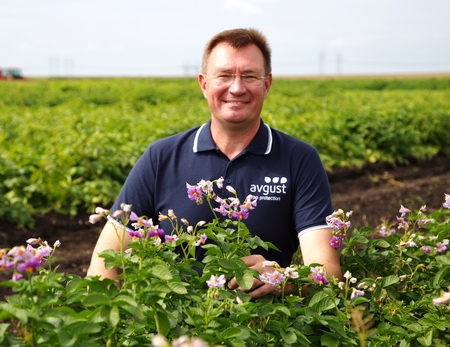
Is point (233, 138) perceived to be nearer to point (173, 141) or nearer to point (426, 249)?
point (173, 141)

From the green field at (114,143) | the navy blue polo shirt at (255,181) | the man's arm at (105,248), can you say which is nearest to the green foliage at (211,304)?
the navy blue polo shirt at (255,181)

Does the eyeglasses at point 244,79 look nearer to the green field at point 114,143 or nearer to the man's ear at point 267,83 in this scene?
the man's ear at point 267,83

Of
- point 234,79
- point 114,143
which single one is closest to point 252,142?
point 234,79

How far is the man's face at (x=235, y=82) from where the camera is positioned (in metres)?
2.60

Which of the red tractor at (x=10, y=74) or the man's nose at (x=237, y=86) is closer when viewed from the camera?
the man's nose at (x=237, y=86)

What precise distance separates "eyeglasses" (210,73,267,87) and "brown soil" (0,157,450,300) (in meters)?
2.69

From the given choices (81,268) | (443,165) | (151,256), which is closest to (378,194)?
(443,165)

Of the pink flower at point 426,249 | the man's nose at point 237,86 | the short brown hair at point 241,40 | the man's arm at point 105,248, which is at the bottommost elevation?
the man's arm at point 105,248

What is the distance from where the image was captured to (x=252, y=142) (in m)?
2.73

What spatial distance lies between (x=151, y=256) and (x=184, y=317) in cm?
19

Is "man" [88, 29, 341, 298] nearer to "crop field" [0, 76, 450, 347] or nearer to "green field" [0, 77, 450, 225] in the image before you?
"crop field" [0, 76, 450, 347]

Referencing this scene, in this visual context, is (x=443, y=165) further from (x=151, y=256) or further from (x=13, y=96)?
(x=13, y=96)

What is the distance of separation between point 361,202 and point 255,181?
494 centimetres

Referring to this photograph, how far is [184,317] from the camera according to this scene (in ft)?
5.29
